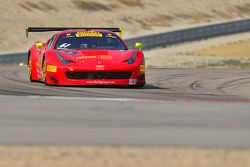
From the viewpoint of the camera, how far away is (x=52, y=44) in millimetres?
14758

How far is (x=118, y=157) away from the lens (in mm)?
6211

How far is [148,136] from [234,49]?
35.7 m

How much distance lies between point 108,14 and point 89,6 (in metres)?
2.25

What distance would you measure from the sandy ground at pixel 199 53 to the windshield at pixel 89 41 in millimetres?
12365

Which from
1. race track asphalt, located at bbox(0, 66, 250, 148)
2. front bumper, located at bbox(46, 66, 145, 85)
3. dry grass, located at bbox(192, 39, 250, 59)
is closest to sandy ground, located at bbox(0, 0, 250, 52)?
dry grass, located at bbox(192, 39, 250, 59)

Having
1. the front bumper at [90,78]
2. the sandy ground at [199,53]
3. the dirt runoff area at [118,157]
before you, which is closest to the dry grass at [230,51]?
the sandy ground at [199,53]

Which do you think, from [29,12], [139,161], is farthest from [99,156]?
[29,12]

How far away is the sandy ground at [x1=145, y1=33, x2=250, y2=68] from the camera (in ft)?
97.7

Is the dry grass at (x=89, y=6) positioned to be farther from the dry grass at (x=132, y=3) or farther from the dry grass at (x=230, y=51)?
the dry grass at (x=230, y=51)

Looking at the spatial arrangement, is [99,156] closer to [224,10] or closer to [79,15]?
[79,15]

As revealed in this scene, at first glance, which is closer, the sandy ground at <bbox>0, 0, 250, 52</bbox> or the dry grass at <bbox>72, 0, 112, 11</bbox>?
the sandy ground at <bbox>0, 0, 250, 52</bbox>

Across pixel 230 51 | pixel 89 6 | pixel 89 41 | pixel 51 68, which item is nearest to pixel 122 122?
pixel 51 68

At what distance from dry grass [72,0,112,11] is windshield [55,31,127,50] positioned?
2076 inches

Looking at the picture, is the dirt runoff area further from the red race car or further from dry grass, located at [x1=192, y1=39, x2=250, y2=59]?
dry grass, located at [x1=192, y1=39, x2=250, y2=59]
